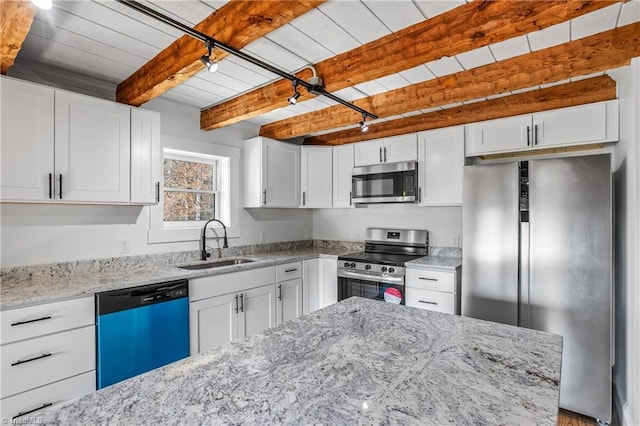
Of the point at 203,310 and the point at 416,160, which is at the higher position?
the point at 416,160

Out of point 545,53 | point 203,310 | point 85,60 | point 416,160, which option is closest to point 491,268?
point 416,160

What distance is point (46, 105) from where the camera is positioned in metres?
2.06

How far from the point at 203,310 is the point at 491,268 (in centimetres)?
226

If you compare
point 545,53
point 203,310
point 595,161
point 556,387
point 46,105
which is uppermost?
point 545,53

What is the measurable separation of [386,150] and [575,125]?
1584mm

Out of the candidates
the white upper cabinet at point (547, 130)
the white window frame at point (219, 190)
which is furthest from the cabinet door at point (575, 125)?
the white window frame at point (219, 190)

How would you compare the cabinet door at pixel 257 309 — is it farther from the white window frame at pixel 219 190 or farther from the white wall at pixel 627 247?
the white wall at pixel 627 247

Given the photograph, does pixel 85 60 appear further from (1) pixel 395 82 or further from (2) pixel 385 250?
(2) pixel 385 250

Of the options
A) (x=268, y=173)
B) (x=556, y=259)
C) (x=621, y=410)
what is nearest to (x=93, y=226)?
(x=268, y=173)

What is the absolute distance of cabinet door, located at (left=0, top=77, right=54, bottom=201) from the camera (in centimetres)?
192

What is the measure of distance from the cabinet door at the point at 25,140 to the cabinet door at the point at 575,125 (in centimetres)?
353

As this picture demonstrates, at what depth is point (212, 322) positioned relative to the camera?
2.67m

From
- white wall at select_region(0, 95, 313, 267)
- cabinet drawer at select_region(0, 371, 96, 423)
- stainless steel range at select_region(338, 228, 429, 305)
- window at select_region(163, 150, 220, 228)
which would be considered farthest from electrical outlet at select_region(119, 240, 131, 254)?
stainless steel range at select_region(338, 228, 429, 305)

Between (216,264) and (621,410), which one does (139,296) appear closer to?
(216,264)
